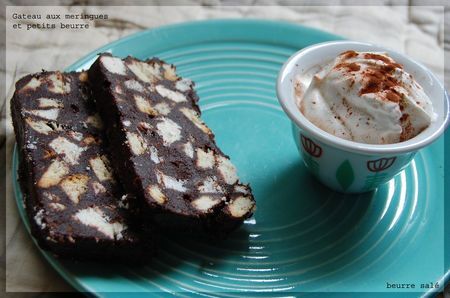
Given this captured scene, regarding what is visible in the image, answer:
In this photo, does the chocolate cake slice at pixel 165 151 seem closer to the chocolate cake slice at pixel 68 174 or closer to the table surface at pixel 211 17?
the chocolate cake slice at pixel 68 174

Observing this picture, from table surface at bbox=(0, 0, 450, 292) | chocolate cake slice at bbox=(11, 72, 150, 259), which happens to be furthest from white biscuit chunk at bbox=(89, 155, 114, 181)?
table surface at bbox=(0, 0, 450, 292)

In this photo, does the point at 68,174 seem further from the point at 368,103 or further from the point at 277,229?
the point at 368,103

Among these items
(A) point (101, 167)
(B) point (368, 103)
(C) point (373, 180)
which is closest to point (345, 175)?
(C) point (373, 180)

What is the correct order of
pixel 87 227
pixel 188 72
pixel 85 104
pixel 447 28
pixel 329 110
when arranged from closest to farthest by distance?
1. pixel 87 227
2. pixel 329 110
3. pixel 85 104
4. pixel 188 72
5. pixel 447 28

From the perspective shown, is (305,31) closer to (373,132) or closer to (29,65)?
(373,132)

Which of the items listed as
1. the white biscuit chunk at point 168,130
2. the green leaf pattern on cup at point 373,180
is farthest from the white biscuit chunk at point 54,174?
the green leaf pattern on cup at point 373,180

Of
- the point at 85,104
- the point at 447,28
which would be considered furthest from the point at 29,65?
the point at 447,28

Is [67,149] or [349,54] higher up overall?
[349,54]
